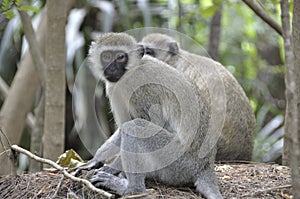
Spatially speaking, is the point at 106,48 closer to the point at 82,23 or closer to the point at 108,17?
the point at 108,17

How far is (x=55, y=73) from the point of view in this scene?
5559 millimetres

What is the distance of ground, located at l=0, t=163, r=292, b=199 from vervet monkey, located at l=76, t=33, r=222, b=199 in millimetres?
141

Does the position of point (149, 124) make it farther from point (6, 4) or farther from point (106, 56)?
point (6, 4)

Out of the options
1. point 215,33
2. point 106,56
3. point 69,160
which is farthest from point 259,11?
point 215,33

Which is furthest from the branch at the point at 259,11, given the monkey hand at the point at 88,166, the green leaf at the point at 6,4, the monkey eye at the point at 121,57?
the green leaf at the point at 6,4

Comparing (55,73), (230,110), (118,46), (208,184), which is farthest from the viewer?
(230,110)

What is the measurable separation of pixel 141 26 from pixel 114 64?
191 inches

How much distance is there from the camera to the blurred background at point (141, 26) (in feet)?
27.7

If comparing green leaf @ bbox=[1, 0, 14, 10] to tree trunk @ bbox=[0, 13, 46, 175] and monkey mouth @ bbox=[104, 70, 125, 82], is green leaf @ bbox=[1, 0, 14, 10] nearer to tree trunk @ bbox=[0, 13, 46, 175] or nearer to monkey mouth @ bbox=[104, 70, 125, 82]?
monkey mouth @ bbox=[104, 70, 125, 82]

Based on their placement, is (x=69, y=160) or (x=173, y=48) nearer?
(x=69, y=160)

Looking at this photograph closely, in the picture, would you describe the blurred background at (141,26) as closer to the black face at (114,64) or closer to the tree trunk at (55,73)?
the tree trunk at (55,73)

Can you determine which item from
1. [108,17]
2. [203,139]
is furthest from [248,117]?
[108,17]

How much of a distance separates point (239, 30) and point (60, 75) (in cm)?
709

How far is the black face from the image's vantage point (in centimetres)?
482
